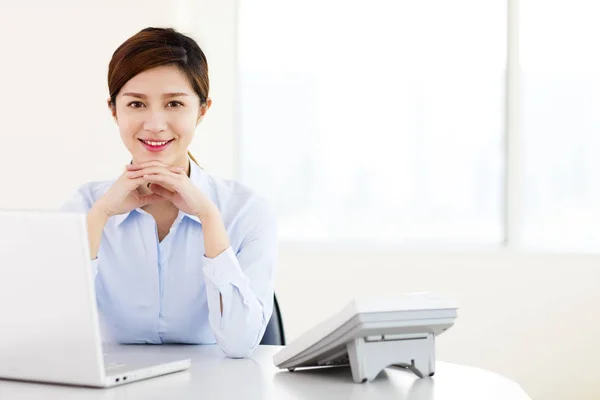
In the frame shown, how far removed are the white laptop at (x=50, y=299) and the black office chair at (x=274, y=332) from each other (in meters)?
0.74

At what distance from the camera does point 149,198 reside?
2.24 m

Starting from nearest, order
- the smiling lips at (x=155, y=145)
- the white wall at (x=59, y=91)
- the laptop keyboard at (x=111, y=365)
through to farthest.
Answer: the laptop keyboard at (x=111, y=365)
the smiling lips at (x=155, y=145)
the white wall at (x=59, y=91)

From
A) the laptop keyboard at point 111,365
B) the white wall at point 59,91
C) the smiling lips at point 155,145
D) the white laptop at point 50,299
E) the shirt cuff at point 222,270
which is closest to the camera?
the white laptop at point 50,299

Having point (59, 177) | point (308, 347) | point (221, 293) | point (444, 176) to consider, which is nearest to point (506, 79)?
point (444, 176)

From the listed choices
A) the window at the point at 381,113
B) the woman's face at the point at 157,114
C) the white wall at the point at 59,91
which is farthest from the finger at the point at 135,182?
the window at the point at 381,113

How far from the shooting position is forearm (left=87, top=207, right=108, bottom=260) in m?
2.12

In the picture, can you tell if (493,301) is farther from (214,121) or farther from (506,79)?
(214,121)

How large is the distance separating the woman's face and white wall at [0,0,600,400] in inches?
75.9

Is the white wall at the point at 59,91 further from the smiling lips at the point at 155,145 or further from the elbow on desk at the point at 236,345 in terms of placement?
the elbow on desk at the point at 236,345

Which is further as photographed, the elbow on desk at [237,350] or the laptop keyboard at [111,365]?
the elbow on desk at [237,350]

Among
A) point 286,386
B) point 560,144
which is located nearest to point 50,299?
point 286,386

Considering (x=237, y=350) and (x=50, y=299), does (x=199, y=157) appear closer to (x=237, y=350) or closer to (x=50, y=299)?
(x=237, y=350)

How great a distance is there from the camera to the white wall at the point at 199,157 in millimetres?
4164

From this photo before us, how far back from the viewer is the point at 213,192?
2.36 meters
